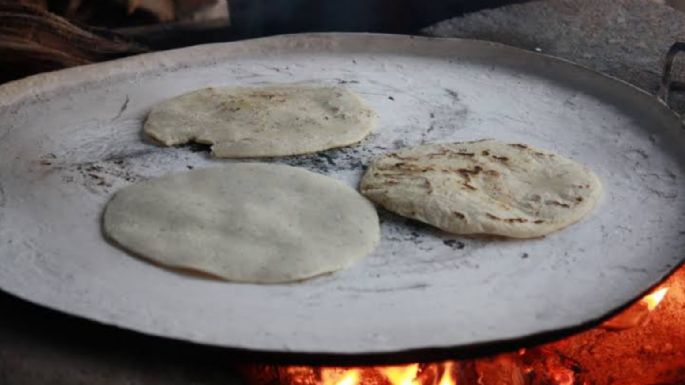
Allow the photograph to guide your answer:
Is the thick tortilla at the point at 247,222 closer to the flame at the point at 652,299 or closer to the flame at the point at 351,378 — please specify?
the flame at the point at 351,378

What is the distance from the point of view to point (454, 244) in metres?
2.03

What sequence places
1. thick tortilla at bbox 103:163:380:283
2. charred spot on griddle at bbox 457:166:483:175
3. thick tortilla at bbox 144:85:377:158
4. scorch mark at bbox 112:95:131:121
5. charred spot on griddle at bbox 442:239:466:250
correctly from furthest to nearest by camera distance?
Answer: scorch mark at bbox 112:95:131:121 → thick tortilla at bbox 144:85:377:158 → charred spot on griddle at bbox 457:166:483:175 → charred spot on griddle at bbox 442:239:466:250 → thick tortilla at bbox 103:163:380:283

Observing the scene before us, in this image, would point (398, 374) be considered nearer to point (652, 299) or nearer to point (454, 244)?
point (454, 244)

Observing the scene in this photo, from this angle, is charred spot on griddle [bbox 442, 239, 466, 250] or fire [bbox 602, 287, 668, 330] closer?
charred spot on griddle [bbox 442, 239, 466, 250]

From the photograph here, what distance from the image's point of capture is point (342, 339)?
1688mm

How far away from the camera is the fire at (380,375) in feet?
6.38

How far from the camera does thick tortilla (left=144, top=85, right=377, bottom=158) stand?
2.51 m

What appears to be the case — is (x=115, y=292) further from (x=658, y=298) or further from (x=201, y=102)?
(x=658, y=298)

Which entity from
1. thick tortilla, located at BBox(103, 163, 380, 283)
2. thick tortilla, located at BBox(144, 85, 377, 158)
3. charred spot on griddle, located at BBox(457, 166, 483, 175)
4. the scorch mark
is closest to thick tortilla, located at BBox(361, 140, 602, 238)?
charred spot on griddle, located at BBox(457, 166, 483, 175)

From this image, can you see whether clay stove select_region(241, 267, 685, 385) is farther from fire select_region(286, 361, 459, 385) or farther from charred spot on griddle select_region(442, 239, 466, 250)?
charred spot on griddle select_region(442, 239, 466, 250)

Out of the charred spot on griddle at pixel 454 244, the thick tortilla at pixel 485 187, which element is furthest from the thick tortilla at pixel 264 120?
the charred spot on griddle at pixel 454 244

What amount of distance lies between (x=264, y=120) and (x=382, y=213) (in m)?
0.68

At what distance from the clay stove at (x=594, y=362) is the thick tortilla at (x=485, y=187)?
32 centimetres

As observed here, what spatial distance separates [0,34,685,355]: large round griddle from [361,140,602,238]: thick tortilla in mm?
46
